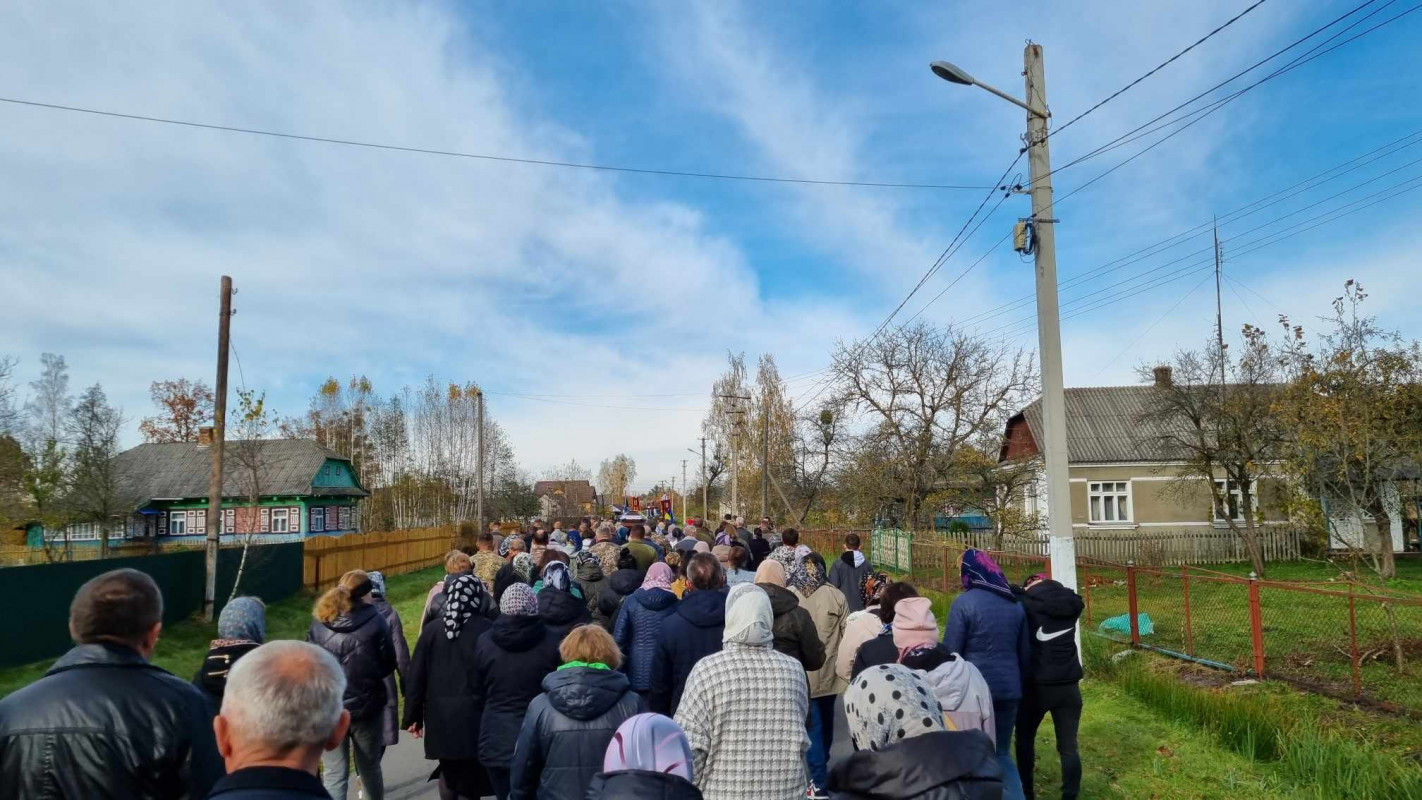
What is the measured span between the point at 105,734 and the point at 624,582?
5.92m

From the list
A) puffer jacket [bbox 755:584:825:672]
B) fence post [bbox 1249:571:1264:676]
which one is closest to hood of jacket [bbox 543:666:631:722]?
puffer jacket [bbox 755:584:825:672]

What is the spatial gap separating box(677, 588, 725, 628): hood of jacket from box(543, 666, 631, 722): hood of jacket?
158 cm

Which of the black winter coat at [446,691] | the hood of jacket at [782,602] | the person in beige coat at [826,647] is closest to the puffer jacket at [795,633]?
the hood of jacket at [782,602]

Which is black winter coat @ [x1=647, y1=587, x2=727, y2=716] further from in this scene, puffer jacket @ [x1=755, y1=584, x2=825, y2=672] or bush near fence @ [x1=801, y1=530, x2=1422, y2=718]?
bush near fence @ [x1=801, y1=530, x2=1422, y2=718]

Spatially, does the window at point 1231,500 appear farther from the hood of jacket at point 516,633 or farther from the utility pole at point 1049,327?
the hood of jacket at point 516,633

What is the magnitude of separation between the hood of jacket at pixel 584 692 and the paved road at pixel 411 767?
3.34 m

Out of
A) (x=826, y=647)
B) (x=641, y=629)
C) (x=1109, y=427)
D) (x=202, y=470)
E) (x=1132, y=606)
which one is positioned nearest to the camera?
(x=641, y=629)

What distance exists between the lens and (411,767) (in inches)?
302

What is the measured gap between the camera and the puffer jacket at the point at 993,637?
5543 mm

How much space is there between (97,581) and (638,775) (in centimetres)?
189

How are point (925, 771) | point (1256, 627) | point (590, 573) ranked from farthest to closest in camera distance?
point (1256, 627), point (590, 573), point (925, 771)

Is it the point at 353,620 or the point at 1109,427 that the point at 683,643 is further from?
the point at 1109,427

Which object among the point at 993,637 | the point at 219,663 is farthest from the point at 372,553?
the point at 993,637

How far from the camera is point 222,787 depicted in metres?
2.00
